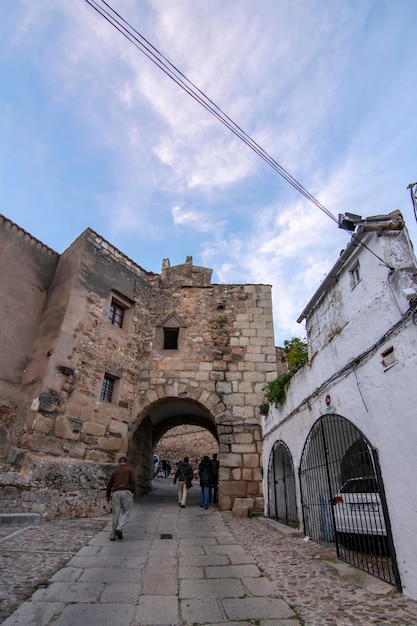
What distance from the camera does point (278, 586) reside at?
130 inches

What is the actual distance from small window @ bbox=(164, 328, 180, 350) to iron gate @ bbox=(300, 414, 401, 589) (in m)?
5.58

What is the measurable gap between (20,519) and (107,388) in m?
3.45

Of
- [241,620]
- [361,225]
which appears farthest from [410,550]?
[361,225]

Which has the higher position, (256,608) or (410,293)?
(410,293)

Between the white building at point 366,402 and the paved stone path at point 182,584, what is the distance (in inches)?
16.9

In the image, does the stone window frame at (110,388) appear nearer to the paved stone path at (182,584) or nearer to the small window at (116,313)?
the small window at (116,313)

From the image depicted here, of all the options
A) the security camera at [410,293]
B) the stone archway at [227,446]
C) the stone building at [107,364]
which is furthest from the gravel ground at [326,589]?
the stone building at [107,364]

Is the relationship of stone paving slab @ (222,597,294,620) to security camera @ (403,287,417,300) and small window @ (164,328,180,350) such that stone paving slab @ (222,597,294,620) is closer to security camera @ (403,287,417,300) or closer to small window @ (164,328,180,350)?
security camera @ (403,287,417,300)

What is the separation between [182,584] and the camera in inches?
133

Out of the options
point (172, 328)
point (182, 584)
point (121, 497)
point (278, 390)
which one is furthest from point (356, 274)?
point (172, 328)

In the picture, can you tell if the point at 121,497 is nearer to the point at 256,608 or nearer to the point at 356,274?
the point at 256,608

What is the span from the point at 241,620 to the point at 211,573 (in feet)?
4.02

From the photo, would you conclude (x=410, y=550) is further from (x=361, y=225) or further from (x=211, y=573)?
(x=361, y=225)

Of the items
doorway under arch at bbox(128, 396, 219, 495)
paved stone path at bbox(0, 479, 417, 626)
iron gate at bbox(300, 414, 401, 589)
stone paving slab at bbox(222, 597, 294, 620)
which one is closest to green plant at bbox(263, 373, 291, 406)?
iron gate at bbox(300, 414, 401, 589)
